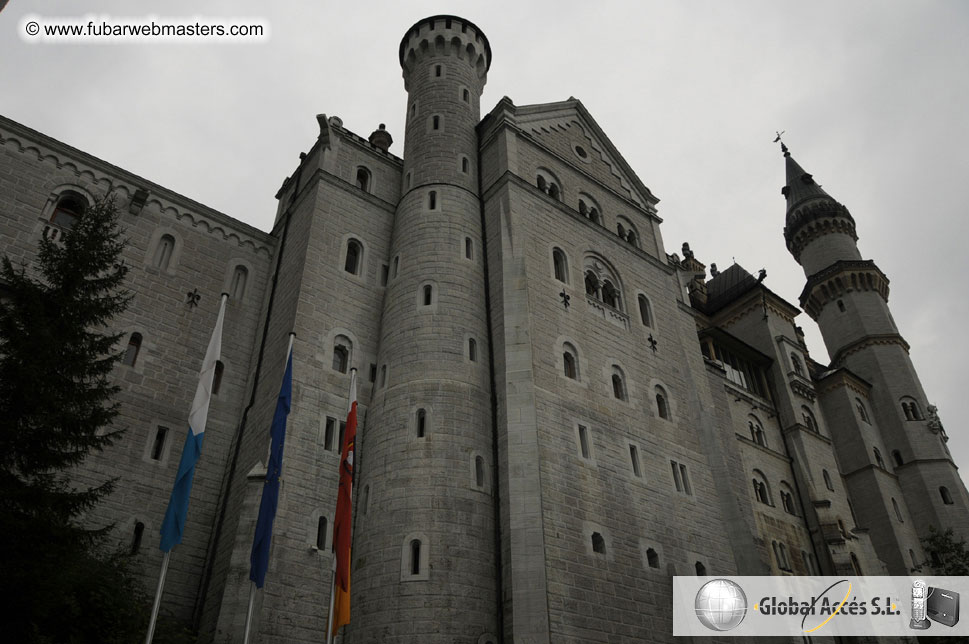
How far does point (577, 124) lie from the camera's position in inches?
1318

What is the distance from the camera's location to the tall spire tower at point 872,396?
36406 millimetres

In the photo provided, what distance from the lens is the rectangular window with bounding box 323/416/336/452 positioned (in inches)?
790

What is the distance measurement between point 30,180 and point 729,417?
27247 mm

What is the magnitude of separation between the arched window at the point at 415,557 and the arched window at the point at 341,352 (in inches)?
236

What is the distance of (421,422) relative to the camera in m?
20.6

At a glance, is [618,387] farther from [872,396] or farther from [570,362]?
[872,396]

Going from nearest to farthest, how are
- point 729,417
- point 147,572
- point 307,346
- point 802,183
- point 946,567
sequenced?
point 147,572 < point 307,346 < point 946,567 < point 729,417 < point 802,183

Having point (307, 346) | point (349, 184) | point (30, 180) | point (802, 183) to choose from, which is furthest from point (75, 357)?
point (802, 183)

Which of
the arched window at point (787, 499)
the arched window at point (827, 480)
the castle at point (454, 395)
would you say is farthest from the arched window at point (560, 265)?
the arched window at point (827, 480)

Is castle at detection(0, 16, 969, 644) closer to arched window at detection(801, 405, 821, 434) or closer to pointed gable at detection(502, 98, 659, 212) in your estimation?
pointed gable at detection(502, 98, 659, 212)

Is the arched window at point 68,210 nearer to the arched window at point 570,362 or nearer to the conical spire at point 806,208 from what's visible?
the arched window at point 570,362

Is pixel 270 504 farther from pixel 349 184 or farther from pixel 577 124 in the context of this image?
pixel 577 124

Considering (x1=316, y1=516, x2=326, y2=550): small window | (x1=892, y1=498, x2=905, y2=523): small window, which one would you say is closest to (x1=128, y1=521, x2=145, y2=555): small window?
(x1=316, y1=516, x2=326, y2=550): small window

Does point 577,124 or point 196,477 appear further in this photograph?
point 577,124
